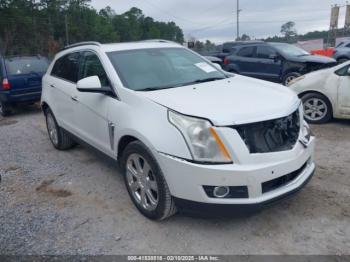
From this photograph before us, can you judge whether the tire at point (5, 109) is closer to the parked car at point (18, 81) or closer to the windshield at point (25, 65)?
the parked car at point (18, 81)

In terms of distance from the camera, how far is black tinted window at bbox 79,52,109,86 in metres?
3.89

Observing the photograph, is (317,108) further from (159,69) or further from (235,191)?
(235,191)

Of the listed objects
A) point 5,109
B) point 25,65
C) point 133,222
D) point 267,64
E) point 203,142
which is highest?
point 25,65

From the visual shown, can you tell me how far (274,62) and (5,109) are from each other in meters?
8.16

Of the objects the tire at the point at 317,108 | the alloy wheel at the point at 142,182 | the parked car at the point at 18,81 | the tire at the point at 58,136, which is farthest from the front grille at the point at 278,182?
the parked car at the point at 18,81

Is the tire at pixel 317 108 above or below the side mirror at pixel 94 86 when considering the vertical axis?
below

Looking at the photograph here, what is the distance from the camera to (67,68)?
16.5 feet

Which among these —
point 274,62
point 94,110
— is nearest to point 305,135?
point 94,110

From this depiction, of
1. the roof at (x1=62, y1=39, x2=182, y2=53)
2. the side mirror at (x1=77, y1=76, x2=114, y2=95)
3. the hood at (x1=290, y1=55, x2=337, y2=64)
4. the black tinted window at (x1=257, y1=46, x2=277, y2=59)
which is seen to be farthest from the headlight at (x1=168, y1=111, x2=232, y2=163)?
the black tinted window at (x1=257, y1=46, x2=277, y2=59)

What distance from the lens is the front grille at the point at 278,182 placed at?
2805 mm

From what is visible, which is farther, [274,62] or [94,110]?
[274,62]

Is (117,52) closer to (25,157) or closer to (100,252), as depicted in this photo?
(100,252)

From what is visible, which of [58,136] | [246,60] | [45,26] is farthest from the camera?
[45,26]

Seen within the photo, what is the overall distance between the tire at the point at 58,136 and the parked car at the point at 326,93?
4.45m
